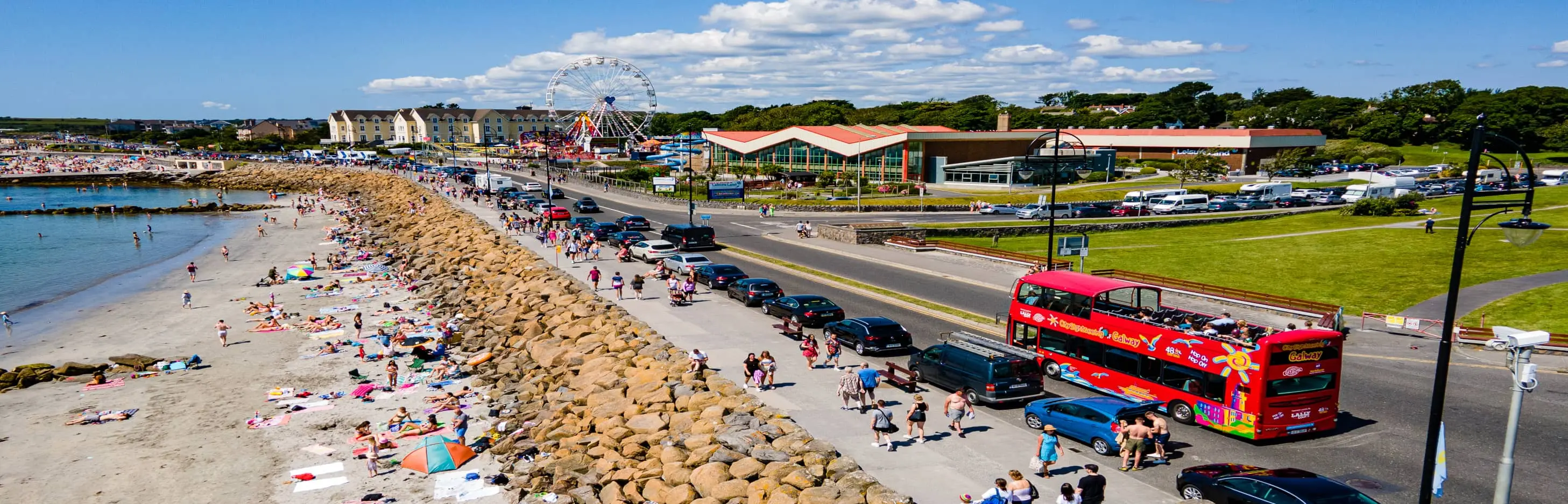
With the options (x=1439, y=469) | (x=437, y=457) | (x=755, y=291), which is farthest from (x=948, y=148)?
(x=1439, y=469)

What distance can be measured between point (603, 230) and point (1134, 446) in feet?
135

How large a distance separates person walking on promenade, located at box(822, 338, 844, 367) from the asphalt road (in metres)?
2.31

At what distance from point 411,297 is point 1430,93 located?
17862 centimetres

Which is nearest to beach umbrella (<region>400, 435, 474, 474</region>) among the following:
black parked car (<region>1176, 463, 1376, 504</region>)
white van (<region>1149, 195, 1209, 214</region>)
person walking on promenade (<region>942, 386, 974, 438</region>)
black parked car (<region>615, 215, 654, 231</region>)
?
person walking on promenade (<region>942, 386, 974, 438</region>)

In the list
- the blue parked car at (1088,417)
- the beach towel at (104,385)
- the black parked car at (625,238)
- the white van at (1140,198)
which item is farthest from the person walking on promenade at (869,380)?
the white van at (1140,198)

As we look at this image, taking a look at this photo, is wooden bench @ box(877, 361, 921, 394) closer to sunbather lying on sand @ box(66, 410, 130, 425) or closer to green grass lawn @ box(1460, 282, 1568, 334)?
green grass lawn @ box(1460, 282, 1568, 334)

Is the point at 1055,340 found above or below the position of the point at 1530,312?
above

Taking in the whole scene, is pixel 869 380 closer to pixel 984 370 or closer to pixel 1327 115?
pixel 984 370

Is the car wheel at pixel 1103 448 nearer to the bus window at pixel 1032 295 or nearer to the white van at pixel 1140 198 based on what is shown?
the bus window at pixel 1032 295

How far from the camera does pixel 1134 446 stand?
1645 cm

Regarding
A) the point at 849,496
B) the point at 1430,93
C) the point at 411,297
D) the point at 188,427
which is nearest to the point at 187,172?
the point at 411,297

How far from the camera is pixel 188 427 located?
24.6m

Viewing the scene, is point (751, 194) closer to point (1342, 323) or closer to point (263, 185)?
point (1342, 323)

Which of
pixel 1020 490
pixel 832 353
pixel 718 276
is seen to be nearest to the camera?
pixel 1020 490
